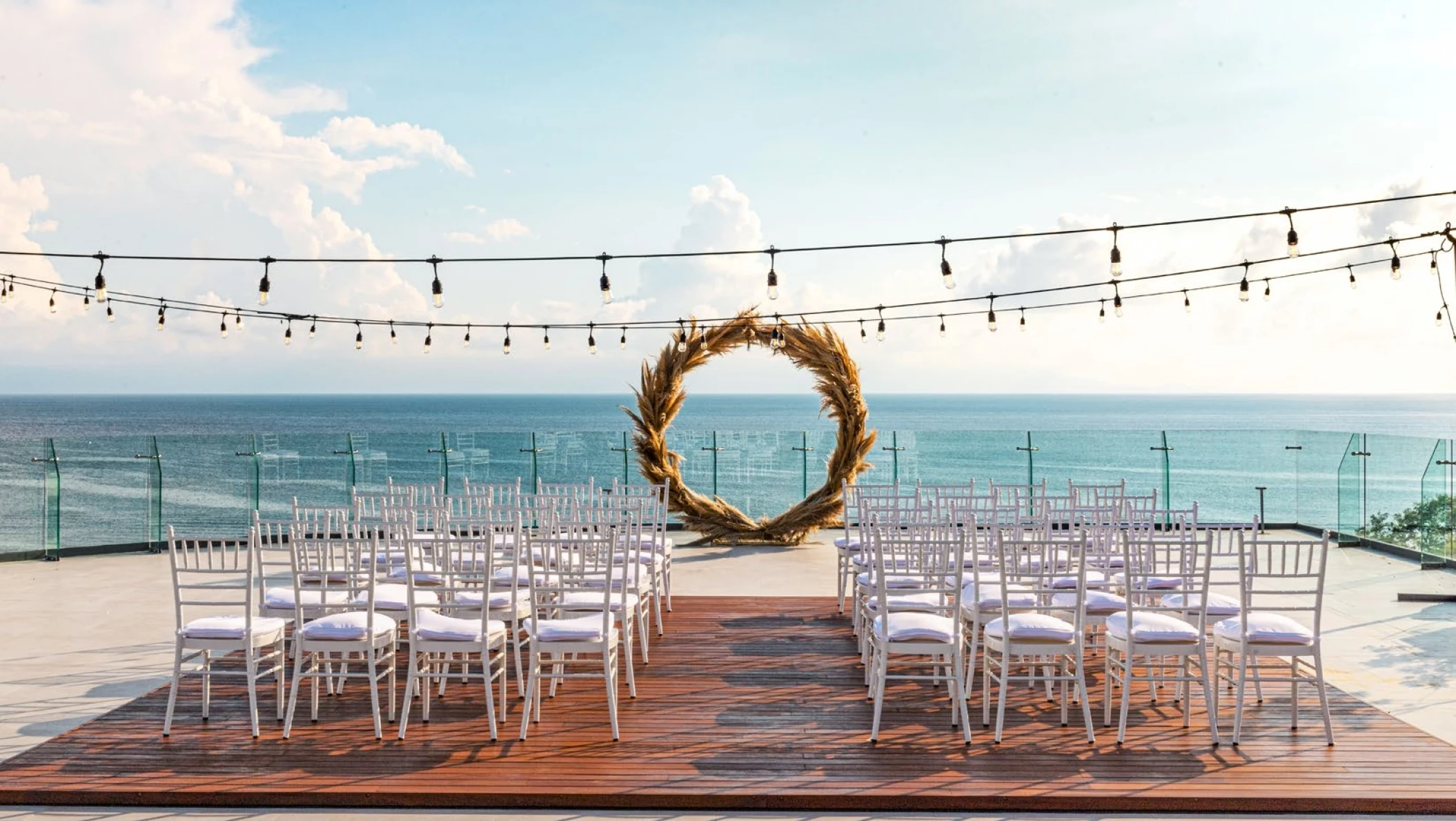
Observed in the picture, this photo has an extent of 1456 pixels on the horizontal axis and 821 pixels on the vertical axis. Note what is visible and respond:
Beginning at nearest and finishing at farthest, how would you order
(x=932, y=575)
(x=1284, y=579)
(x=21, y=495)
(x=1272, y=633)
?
(x=1272, y=633)
(x=932, y=575)
(x=1284, y=579)
(x=21, y=495)

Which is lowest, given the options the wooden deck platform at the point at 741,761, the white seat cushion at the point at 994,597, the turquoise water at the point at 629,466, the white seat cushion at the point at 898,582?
the wooden deck platform at the point at 741,761

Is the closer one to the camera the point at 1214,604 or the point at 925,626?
the point at 925,626

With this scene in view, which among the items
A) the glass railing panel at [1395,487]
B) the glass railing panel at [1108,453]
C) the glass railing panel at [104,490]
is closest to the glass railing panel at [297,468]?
the glass railing panel at [104,490]

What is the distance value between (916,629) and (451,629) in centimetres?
241

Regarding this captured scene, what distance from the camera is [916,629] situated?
5.14 m

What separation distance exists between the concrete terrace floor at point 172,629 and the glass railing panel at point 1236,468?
2.83 meters

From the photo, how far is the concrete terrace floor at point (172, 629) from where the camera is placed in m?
5.48

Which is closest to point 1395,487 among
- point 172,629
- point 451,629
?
point 451,629

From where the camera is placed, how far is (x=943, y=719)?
5.48 m

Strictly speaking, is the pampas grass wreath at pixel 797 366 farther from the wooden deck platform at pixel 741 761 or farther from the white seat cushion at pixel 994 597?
the wooden deck platform at pixel 741 761

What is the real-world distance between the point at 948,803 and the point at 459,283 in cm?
3773

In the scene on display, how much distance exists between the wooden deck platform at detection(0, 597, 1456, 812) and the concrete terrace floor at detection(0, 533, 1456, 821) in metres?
0.11

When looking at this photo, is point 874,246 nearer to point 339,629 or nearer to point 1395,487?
point 339,629

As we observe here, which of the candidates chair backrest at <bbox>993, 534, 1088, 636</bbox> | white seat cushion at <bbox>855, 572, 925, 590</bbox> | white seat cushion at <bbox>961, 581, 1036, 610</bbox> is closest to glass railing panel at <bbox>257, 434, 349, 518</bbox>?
white seat cushion at <bbox>855, 572, 925, 590</bbox>
